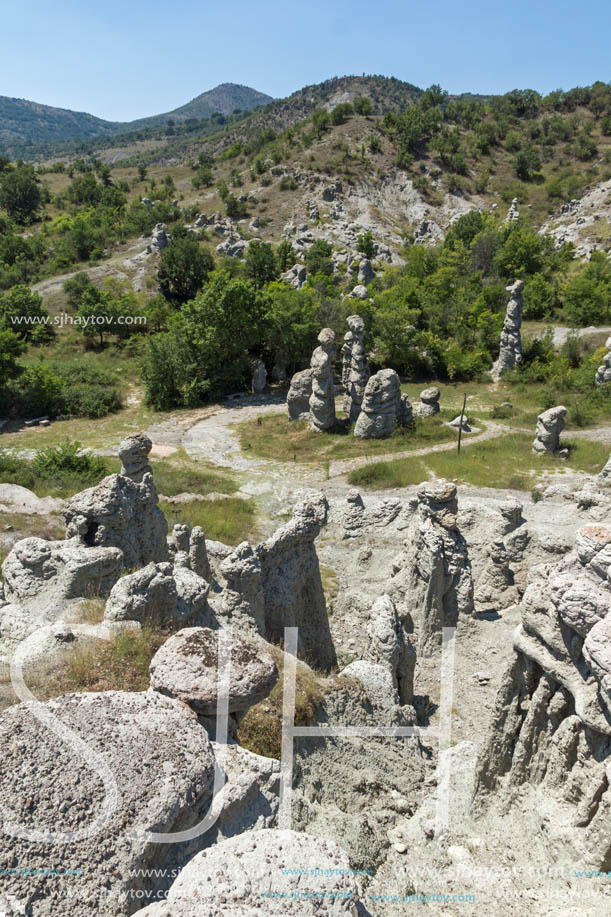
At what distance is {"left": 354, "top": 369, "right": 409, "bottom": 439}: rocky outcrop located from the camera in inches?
1011

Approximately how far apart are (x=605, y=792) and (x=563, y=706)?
0.82 meters

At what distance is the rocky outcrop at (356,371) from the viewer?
2827 cm

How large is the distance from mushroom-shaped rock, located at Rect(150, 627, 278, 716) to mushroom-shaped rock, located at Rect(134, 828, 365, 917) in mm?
1450

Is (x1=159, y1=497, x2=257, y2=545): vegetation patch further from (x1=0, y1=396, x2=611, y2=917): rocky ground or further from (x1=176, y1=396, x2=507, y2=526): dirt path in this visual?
(x1=0, y1=396, x2=611, y2=917): rocky ground

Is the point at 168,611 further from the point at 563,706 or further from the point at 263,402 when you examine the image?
the point at 263,402

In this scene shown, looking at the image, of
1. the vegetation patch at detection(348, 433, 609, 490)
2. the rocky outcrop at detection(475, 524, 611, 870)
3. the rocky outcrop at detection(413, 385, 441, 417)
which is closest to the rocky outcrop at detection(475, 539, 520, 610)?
the rocky outcrop at detection(475, 524, 611, 870)

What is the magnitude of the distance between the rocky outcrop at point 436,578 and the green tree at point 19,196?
258ft

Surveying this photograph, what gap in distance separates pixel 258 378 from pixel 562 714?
3207 centimetres

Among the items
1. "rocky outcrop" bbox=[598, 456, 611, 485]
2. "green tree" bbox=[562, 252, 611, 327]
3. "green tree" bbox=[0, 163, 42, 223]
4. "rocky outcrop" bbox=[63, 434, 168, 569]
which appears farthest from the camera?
"green tree" bbox=[0, 163, 42, 223]

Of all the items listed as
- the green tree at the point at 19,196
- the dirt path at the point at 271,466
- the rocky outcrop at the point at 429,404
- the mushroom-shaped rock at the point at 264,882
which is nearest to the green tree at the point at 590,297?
the dirt path at the point at 271,466

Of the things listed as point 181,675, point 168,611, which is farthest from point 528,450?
point 181,675

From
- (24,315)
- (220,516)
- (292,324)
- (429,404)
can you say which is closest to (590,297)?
(429,404)

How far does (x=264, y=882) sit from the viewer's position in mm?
3004

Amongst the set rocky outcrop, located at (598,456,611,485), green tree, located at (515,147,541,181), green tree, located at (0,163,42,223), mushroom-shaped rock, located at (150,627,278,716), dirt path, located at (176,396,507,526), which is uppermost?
green tree, located at (515,147,541,181)
